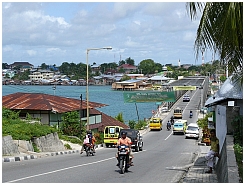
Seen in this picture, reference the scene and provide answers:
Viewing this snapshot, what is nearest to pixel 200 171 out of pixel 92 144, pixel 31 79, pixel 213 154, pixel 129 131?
pixel 213 154

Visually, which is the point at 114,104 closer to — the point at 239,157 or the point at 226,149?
the point at 226,149

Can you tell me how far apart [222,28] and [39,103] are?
2997 centimetres

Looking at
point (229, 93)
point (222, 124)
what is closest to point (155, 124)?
point (222, 124)

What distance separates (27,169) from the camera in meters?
14.1

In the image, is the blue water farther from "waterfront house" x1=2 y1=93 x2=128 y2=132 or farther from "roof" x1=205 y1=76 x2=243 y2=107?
"roof" x1=205 y1=76 x2=243 y2=107

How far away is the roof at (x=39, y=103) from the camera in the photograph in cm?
3638

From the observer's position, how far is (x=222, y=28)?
878cm

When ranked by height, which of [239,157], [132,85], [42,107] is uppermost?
[132,85]

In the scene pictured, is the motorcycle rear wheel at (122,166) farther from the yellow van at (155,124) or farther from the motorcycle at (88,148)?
the yellow van at (155,124)

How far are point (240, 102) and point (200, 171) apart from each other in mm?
2544

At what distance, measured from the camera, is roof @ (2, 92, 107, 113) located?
36375 millimetres

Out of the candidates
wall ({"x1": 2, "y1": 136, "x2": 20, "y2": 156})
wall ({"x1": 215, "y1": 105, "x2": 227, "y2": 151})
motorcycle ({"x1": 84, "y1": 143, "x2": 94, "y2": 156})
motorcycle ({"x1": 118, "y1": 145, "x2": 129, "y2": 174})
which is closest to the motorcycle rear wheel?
motorcycle ({"x1": 118, "y1": 145, "x2": 129, "y2": 174})

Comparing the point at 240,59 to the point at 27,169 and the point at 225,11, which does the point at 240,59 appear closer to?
the point at 225,11

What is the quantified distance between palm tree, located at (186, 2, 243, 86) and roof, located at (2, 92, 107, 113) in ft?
87.7
